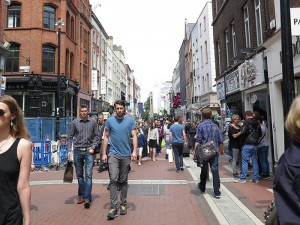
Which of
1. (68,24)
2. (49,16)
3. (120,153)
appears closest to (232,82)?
(120,153)

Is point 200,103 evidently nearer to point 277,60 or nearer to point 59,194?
point 277,60

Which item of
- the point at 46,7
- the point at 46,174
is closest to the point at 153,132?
the point at 46,174

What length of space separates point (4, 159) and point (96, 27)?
41.1 m

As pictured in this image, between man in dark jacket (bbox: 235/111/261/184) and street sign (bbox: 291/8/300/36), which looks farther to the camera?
man in dark jacket (bbox: 235/111/261/184)

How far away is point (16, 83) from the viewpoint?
24.7 metres

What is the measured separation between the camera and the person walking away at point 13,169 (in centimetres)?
228

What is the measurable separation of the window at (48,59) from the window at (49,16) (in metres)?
1.86

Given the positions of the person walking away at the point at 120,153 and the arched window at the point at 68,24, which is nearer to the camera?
the person walking away at the point at 120,153

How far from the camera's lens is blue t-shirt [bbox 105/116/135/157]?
5.75 m

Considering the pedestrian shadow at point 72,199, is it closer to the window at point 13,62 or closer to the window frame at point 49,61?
the window frame at point 49,61

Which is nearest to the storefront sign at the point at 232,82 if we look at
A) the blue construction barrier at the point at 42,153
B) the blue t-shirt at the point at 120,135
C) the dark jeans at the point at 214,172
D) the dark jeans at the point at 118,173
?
the dark jeans at the point at 214,172

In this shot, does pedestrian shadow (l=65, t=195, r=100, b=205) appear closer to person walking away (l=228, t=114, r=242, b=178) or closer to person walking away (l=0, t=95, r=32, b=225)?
person walking away (l=228, t=114, r=242, b=178)

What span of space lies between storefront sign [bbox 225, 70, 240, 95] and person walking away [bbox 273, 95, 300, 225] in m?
13.0

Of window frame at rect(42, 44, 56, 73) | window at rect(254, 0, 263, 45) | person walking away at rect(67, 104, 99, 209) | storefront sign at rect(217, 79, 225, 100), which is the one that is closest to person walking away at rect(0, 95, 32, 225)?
person walking away at rect(67, 104, 99, 209)
